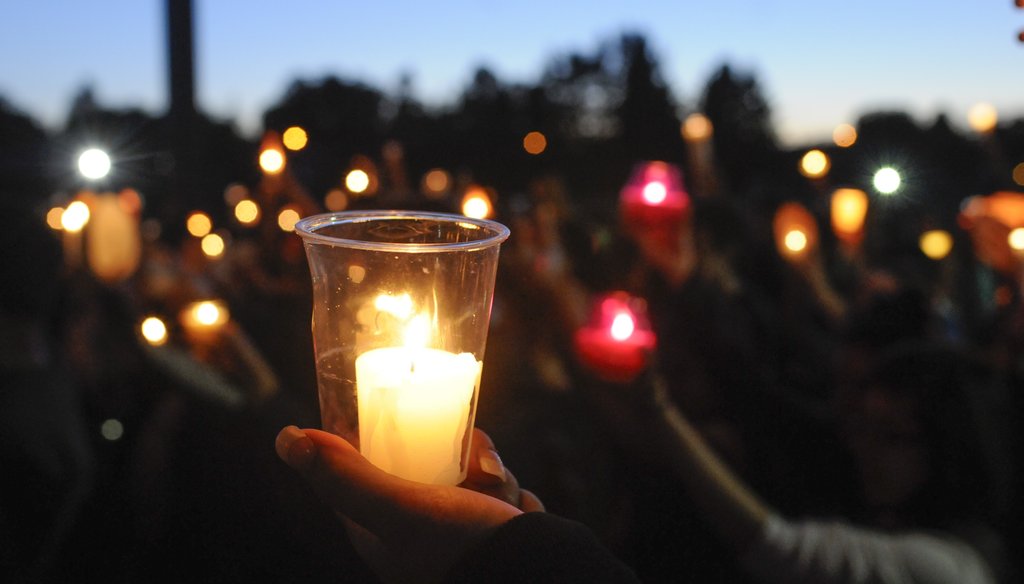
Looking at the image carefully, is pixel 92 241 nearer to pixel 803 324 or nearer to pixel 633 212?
pixel 633 212

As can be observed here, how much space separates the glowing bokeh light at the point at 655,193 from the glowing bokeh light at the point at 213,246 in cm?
404

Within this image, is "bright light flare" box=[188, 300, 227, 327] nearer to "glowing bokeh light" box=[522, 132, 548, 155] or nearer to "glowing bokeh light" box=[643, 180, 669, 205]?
"glowing bokeh light" box=[643, 180, 669, 205]

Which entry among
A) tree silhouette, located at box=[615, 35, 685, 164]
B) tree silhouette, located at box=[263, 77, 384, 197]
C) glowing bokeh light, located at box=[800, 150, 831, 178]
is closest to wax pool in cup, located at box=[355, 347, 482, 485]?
tree silhouette, located at box=[263, 77, 384, 197]

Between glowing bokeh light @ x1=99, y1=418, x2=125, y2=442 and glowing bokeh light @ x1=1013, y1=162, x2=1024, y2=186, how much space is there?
6.17 meters

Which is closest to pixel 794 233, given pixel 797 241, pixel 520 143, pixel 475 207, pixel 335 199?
pixel 797 241

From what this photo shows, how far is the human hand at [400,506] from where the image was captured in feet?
3.38

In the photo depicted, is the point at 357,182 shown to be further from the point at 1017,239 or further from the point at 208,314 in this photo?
the point at 1017,239

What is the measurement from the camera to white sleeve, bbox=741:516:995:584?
207cm

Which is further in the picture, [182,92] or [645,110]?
[645,110]

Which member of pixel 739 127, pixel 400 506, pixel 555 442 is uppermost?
pixel 739 127

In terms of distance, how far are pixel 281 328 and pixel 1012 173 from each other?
17.0ft

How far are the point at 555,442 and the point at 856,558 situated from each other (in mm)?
1816

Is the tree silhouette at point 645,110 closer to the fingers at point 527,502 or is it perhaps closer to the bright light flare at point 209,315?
the bright light flare at point 209,315

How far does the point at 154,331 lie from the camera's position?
3941mm
